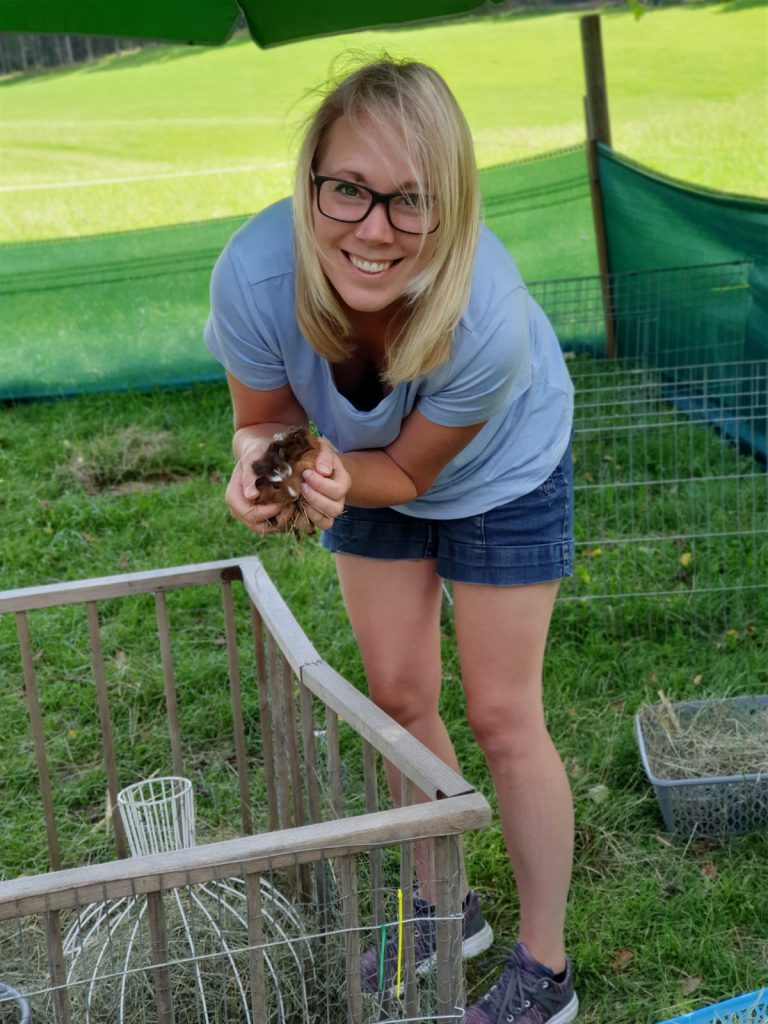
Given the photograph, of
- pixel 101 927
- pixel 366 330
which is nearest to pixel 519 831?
pixel 101 927

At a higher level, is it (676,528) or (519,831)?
(519,831)

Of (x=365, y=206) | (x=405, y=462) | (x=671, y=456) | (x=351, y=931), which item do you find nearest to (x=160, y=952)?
(x=351, y=931)

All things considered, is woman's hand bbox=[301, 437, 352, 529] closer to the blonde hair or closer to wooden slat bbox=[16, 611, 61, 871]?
the blonde hair

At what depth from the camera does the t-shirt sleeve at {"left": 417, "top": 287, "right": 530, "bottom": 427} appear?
1753 millimetres

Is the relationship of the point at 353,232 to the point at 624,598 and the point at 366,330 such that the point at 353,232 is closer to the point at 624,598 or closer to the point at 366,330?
the point at 366,330

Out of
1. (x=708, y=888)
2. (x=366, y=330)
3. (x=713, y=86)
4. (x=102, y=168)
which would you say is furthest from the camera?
(x=713, y=86)

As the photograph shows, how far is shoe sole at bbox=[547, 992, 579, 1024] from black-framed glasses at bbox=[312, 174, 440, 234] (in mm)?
1412

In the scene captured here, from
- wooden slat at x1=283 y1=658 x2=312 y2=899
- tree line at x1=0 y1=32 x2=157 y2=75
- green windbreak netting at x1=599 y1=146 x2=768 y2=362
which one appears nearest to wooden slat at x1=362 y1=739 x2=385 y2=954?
wooden slat at x1=283 y1=658 x2=312 y2=899

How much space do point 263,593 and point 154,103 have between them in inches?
626

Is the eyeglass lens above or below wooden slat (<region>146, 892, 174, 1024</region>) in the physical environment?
above

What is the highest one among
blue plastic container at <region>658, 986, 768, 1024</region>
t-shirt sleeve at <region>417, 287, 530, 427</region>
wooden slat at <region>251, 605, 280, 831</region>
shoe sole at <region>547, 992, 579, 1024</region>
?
t-shirt sleeve at <region>417, 287, 530, 427</region>

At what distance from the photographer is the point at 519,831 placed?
2.12m

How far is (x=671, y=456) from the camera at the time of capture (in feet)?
15.8

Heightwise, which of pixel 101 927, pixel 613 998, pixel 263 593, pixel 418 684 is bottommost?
→ pixel 613 998
